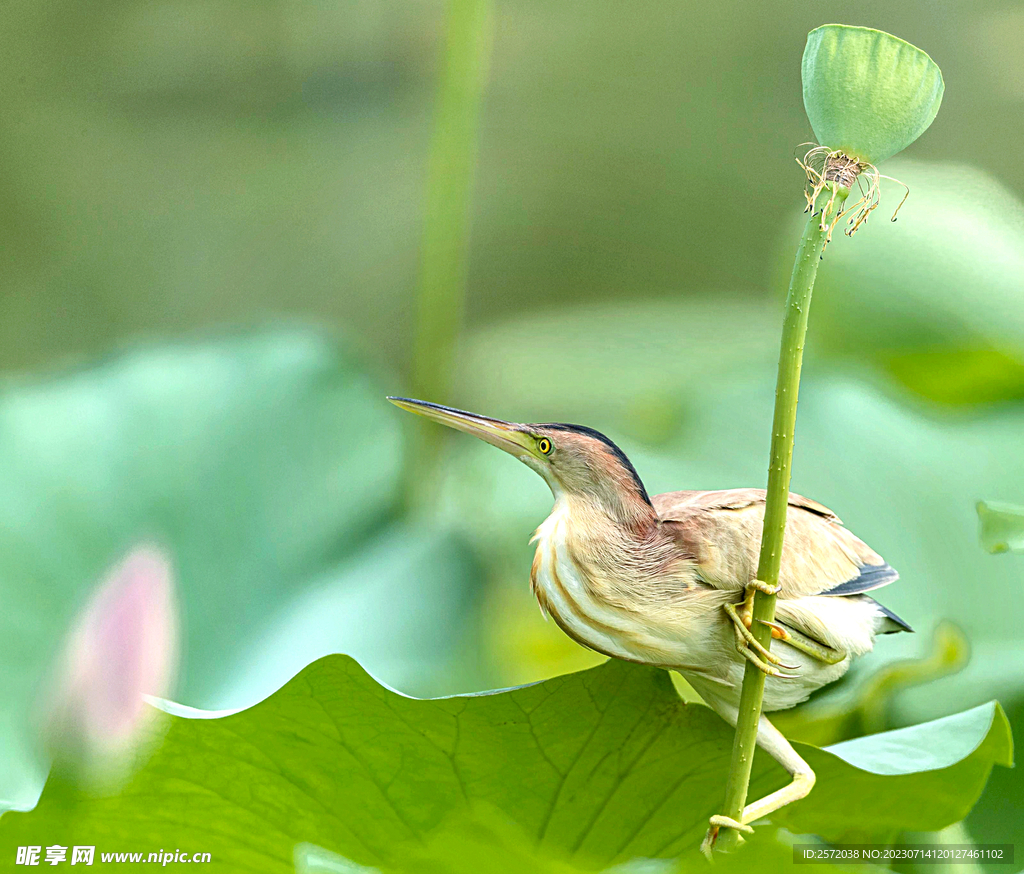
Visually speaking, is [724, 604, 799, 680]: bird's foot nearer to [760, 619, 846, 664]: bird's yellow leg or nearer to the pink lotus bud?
[760, 619, 846, 664]: bird's yellow leg

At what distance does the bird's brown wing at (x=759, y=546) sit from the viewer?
264 mm

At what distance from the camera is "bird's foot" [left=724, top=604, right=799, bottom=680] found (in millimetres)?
236

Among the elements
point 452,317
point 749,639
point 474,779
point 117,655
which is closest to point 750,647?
point 749,639

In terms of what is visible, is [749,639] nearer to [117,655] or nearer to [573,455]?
[573,455]

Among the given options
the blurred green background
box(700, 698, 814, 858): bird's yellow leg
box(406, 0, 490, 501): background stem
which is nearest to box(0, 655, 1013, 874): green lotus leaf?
box(700, 698, 814, 858): bird's yellow leg

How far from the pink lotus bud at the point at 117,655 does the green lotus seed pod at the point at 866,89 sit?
0.90ft

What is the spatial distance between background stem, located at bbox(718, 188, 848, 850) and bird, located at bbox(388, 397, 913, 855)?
0.03 metres

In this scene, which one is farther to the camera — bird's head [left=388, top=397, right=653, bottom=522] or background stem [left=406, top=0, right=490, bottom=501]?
background stem [left=406, top=0, right=490, bottom=501]

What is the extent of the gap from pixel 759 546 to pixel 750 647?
1.1 inches

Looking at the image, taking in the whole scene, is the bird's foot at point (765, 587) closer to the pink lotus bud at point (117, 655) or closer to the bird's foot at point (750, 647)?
the bird's foot at point (750, 647)

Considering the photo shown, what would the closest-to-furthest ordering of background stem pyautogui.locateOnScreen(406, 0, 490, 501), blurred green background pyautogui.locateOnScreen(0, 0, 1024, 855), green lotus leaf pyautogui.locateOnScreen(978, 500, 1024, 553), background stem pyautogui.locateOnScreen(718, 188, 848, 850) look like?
background stem pyautogui.locateOnScreen(718, 188, 848, 850) → green lotus leaf pyautogui.locateOnScreen(978, 500, 1024, 553) → blurred green background pyautogui.locateOnScreen(0, 0, 1024, 855) → background stem pyautogui.locateOnScreen(406, 0, 490, 501)

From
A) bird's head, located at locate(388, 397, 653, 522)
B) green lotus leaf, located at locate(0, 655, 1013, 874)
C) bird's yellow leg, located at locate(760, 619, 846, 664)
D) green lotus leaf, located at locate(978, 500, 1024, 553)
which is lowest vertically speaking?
green lotus leaf, located at locate(0, 655, 1013, 874)

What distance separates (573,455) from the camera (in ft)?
0.88

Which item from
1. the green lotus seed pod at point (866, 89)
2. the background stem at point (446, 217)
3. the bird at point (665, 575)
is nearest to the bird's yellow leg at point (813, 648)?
the bird at point (665, 575)
